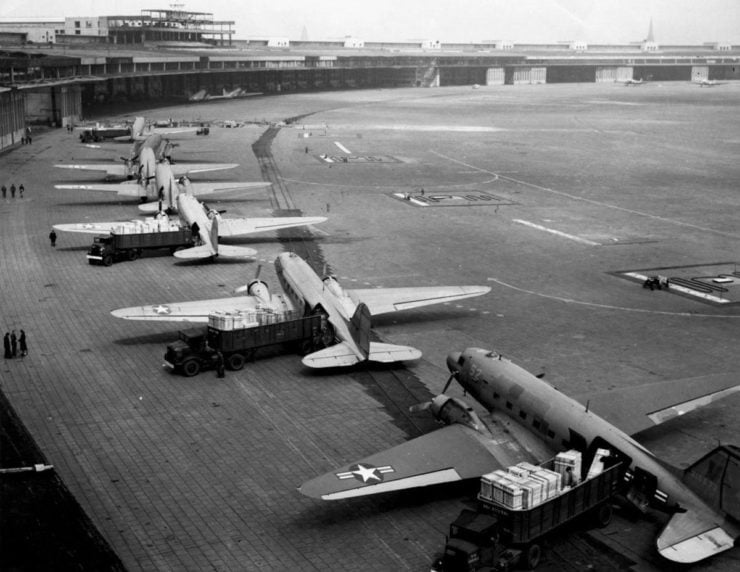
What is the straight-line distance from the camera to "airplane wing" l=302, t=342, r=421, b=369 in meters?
44.6

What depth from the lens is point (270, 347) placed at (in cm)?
5025

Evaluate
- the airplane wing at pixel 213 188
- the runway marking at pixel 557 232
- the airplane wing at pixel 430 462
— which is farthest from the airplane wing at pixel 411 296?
the airplane wing at pixel 213 188

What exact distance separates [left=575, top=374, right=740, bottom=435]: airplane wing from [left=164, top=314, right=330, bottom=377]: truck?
616 inches

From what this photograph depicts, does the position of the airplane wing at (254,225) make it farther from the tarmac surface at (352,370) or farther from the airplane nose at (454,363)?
the airplane nose at (454,363)

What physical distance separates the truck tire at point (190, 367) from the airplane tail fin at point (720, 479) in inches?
974

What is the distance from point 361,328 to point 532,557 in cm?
1820

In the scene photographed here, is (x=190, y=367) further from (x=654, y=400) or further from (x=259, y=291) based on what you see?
(x=654, y=400)

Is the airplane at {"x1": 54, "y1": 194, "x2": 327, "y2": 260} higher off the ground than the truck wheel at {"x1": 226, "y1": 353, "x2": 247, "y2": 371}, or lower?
higher

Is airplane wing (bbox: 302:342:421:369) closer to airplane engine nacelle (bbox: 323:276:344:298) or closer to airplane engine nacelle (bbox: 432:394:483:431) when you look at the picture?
airplane engine nacelle (bbox: 323:276:344:298)

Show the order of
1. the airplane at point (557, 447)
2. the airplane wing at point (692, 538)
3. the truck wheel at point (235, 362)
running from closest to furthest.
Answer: the airplane wing at point (692, 538), the airplane at point (557, 447), the truck wheel at point (235, 362)

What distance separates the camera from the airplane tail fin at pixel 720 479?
1137 inches

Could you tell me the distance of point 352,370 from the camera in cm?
4678

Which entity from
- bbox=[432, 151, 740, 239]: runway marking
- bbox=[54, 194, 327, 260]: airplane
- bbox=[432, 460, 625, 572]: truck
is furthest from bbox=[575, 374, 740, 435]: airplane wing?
bbox=[432, 151, 740, 239]: runway marking

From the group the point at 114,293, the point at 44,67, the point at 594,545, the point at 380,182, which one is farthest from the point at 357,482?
the point at 44,67
